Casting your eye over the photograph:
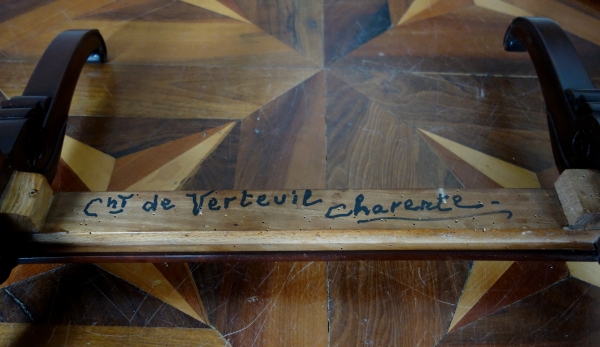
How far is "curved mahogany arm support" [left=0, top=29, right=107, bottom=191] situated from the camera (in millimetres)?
535

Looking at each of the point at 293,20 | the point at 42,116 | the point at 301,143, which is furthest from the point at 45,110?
the point at 293,20

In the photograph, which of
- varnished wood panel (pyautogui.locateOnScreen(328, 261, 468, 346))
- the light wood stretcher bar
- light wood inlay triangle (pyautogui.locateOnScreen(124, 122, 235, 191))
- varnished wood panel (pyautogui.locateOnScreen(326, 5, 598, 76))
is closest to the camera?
the light wood stretcher bar

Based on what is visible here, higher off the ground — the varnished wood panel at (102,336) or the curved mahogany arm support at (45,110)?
the curved mahogany arm support at (45,110)

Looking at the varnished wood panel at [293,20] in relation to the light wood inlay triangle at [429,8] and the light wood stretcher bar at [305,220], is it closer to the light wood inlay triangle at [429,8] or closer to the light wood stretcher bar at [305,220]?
the light wood inlay triangle at [429,8]

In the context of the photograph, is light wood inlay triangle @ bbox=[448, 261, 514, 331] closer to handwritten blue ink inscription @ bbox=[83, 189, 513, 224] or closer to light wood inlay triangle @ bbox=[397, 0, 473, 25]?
handwritten blue ink inscription @ bbox=[83, 189, 513, 224]

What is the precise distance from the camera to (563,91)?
2.10 feet

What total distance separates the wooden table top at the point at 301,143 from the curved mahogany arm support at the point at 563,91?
94 millimetres

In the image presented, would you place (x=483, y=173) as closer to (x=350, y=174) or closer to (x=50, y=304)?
(x=350, y=174)

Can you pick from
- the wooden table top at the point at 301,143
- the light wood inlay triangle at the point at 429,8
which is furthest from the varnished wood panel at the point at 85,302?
the light wood inlay triangle at the point at 429,8

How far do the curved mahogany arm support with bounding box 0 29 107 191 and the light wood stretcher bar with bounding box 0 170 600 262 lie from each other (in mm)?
53

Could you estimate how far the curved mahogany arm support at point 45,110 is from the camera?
21.0 inches

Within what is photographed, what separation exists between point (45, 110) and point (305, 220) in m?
0.39

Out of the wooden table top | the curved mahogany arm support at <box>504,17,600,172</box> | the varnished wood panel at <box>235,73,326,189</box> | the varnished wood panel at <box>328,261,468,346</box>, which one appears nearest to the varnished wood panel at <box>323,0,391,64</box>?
the wooden table top

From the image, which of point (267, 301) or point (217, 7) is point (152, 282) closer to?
point (267, 301)
